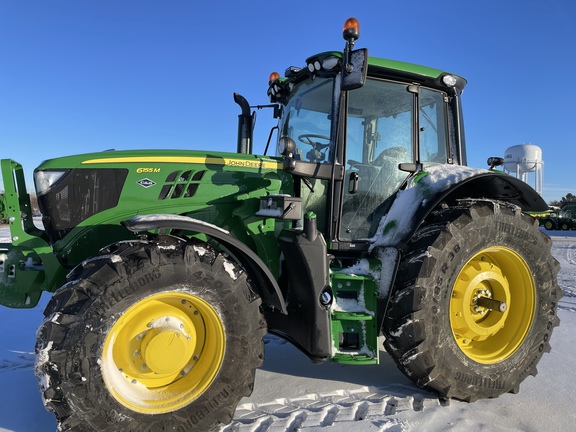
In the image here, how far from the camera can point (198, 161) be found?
3213 millimetres

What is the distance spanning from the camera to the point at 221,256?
2.63 m

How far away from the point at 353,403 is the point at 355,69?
2.31 m

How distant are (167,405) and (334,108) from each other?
236 centimetres

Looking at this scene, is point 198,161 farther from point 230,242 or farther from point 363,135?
point 363,135

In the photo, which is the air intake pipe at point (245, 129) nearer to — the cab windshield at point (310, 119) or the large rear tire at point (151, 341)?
the cab windshield at point (310, 119)

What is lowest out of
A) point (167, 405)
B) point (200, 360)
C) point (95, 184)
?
point (167, 405)

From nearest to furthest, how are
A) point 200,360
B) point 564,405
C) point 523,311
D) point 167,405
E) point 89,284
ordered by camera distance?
point 89,284 < point 167,405 < point 200,360 < point 564,405 < point 523,311

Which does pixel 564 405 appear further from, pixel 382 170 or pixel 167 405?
pixel 167 405

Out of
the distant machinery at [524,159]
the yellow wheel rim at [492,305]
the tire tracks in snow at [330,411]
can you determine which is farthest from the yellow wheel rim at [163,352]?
the distant machinery at [524,159]

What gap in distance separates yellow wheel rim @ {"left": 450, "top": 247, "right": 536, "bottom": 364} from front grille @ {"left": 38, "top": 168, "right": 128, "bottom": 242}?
2.74 metres

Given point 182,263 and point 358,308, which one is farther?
point 358,308

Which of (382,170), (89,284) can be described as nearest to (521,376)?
(382,170)

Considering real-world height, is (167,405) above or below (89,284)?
below

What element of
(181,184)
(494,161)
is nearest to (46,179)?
(181,184)
